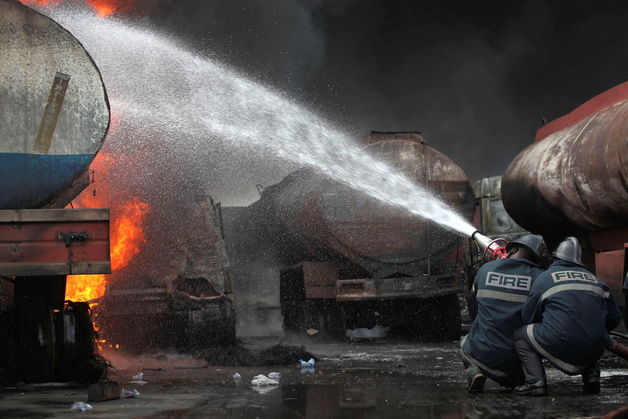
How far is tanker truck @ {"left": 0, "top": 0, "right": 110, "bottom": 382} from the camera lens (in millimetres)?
5883

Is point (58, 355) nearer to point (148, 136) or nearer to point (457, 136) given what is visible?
point (148, 136)

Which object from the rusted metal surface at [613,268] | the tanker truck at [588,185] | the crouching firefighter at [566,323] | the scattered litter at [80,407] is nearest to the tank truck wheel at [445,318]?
the tanker truck at [588,185]

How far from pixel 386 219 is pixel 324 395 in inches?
239

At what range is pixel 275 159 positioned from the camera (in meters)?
21.4

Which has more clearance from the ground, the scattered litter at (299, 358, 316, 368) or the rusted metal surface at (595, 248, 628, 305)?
the rusted metal surface at (595, 248, 628, 305)

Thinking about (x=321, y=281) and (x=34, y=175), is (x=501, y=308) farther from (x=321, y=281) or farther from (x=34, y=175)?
(x=321, y=281)

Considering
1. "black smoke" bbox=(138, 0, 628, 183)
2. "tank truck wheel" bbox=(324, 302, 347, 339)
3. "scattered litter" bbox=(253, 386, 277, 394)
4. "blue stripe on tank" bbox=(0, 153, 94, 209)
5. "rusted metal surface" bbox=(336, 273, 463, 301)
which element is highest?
"black smoke" bbox=(138, 0, 628, 183)

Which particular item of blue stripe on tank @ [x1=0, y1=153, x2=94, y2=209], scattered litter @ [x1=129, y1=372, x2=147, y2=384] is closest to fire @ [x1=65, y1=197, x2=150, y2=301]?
scattered litter @ [x1=129, y1=372, x2=147, y2=384]

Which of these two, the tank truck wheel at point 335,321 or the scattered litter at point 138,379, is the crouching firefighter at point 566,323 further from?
the tank truck wheel at point 335,321

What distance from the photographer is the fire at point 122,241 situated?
9445 millimetres

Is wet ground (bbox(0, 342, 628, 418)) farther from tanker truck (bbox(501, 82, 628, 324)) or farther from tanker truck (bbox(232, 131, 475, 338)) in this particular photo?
tanker truck (bbox(232, 131, 475, 338))

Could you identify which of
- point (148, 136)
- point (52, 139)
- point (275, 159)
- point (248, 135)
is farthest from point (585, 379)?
point (275, 159)

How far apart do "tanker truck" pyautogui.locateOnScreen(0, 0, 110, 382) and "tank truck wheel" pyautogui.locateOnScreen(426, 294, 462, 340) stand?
7.35 meters

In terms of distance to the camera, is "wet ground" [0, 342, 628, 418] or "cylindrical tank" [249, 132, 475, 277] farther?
"cylindrical tank" [249, 132, 475, 277]
